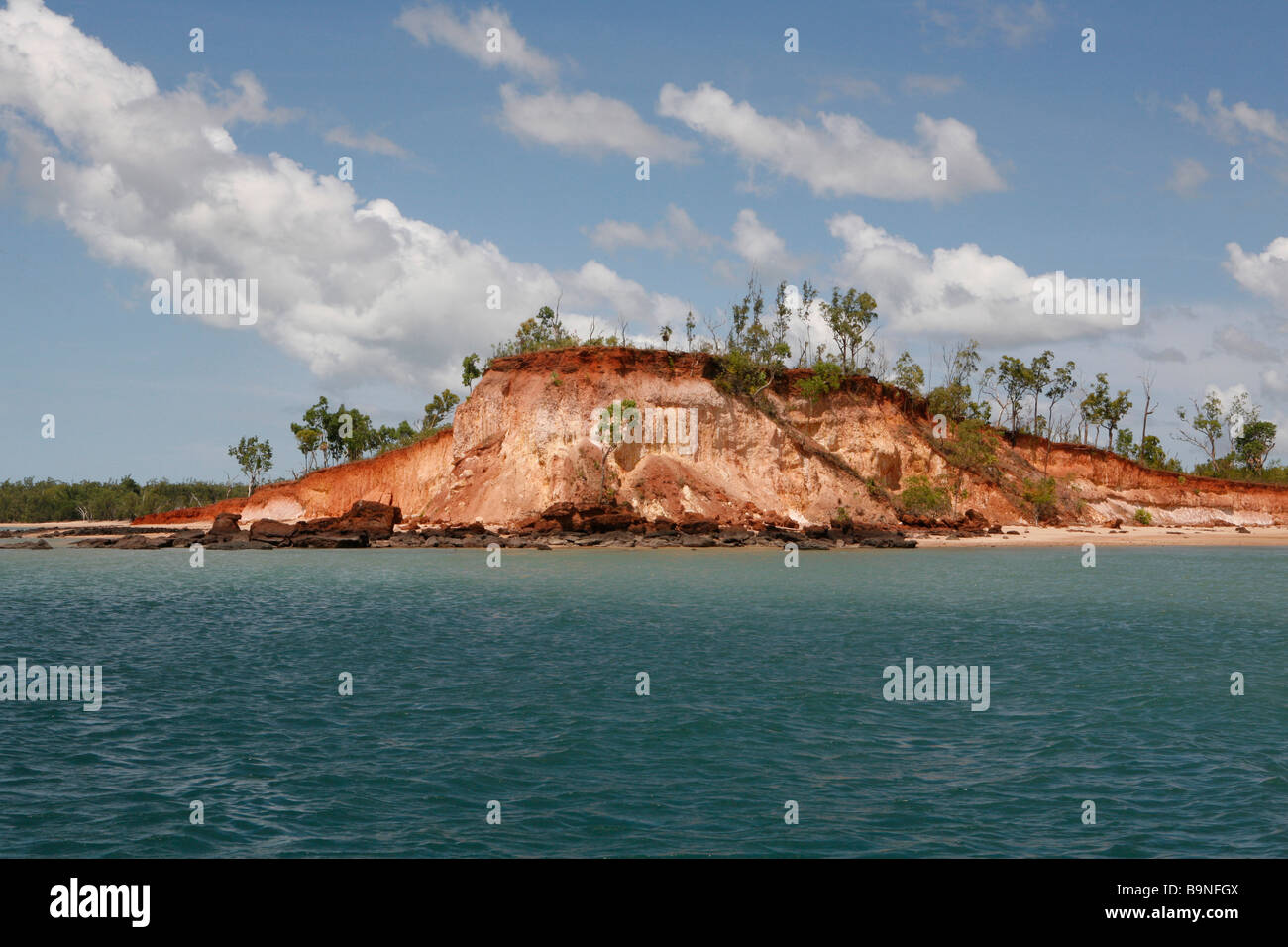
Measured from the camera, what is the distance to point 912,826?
9.08 m

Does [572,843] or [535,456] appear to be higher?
[535,456]

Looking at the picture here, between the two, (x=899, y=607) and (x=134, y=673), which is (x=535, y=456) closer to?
(x=899, y=607)

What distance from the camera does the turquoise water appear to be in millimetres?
9000

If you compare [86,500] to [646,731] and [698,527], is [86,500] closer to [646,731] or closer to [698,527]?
[698,527]

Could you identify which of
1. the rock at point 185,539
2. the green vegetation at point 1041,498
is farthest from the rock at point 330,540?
the green vegetation at point 1041,498

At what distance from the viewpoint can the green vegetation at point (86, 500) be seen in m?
90.5

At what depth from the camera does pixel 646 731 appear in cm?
1266

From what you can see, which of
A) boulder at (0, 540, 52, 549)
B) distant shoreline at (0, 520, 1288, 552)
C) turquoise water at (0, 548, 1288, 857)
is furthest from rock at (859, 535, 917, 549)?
boulder at (0, 540, 52, 549)

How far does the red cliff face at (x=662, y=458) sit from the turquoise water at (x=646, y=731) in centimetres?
2796

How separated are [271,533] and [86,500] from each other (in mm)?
49806

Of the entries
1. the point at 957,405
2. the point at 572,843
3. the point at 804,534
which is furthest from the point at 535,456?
the point at 572,843
